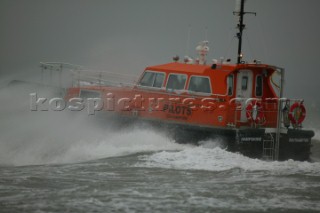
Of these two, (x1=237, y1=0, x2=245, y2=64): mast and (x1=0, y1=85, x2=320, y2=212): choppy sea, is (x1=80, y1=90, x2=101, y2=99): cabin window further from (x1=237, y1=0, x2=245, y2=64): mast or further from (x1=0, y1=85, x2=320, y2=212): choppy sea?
(x1=237, y1=0, x2=245, y2=64): mast

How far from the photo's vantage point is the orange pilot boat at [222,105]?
40.9 feet

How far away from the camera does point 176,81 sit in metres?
13.4

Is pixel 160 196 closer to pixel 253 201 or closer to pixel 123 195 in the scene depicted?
pixel 123 195

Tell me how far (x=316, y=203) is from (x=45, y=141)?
7.16 metres

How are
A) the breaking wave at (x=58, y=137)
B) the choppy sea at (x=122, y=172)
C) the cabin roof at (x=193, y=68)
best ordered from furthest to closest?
the cabin roof at (x=193, y=68) → the breaking wave at (x=58, y=137) → the choppy sea at (x=122, y=172)

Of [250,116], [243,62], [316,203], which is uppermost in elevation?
[243,62]

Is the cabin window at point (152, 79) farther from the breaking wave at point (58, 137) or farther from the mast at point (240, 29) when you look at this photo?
the mast at point (240, 29)

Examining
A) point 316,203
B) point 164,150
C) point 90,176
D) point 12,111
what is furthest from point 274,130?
point 12,111

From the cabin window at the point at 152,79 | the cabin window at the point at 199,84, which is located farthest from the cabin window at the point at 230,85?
the cabin window at the point at 152,79

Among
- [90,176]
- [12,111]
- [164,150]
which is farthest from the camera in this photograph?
[12,111]

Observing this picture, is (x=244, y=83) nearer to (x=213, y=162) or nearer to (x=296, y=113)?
(x=296, y=113)

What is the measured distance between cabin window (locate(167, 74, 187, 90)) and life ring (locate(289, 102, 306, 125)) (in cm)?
283

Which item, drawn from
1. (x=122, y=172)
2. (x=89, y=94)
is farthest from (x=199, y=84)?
(x=122, y=172)

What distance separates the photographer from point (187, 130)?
12648 millimetres
